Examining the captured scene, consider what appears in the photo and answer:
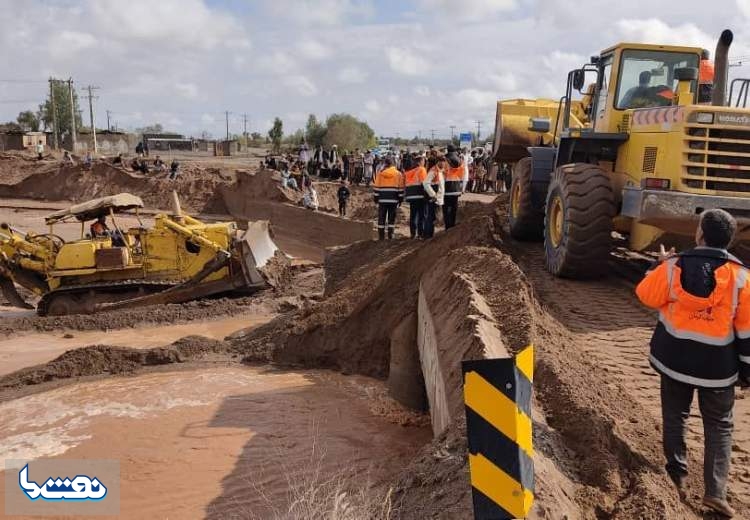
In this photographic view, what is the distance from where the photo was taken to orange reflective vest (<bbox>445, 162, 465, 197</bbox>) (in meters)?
11.8

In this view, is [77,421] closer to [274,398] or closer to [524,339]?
[274,398]

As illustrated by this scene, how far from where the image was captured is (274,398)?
26.5 feet

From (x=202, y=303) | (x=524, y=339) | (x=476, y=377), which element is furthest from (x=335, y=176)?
(x=476, y=377)

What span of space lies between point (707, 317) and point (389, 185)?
962 centimetres

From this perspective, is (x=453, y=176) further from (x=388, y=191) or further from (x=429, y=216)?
(x=388, y=191)

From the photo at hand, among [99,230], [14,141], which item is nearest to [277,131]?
[14,141]

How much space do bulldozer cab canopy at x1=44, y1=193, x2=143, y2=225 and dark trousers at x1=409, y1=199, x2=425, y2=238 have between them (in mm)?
5399

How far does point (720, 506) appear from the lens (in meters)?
3.45


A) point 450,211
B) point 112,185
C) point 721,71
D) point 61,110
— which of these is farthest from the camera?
point 61,110

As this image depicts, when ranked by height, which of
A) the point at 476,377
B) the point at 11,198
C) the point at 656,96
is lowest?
the point at 11,198

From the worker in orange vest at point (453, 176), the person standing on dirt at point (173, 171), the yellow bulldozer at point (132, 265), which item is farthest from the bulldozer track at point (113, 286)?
the person standing on dirt at point (173, 171)

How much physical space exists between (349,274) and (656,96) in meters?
6.49

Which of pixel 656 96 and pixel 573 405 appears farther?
pixel 656 96

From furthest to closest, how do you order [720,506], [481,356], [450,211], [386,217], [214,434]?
[386,217] → [450,211] → [214,434] → [481,356] → [720,506]
